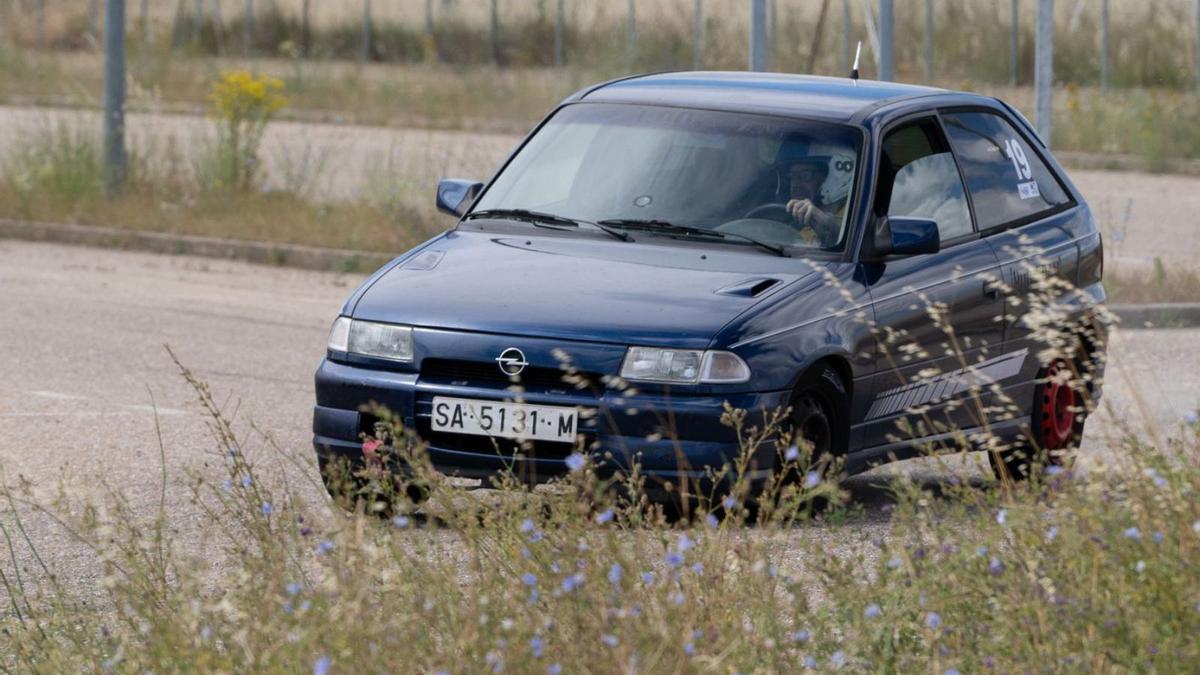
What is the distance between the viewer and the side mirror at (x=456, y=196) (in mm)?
8789

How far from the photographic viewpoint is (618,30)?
37438 millimetres

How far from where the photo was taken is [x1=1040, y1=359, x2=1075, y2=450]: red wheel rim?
8922 millimetres

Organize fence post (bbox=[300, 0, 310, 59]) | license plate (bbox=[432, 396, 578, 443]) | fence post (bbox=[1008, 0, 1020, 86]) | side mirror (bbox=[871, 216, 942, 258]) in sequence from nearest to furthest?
license plate (bbox=[432, 396, 578, 443]) → side mirror (bbox=[871, 216, 942, 258]) → fence post (bbox=[1008, 0, 1020, 86]) → fence post (bbox=[300, 0, 310, 59])

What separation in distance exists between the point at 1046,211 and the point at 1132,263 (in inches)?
289

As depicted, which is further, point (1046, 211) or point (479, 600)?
point (1046, 211)

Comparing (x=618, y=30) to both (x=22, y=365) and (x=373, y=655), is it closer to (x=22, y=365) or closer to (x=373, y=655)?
(x=22, y=365)

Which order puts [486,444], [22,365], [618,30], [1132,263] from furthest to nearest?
[618,30] < [1132,263] < [22,365] < [486,444]

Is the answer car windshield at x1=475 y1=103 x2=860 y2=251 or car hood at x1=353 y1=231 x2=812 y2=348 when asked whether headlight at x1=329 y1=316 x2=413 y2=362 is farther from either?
car windshield at x1=475 y1=103 x2=860 y2=251

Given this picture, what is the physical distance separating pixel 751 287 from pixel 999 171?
2.01 metres

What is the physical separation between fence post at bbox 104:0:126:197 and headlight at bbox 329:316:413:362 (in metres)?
10.9

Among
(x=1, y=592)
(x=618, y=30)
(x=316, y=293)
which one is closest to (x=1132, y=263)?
(x=316, y=293)

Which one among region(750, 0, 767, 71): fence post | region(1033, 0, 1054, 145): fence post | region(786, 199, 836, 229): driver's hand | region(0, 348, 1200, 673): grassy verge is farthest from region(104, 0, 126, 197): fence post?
region(0, 348, 1200, 673): grassy verge

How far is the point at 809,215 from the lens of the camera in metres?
8.08

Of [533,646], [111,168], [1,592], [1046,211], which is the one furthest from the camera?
[111,168]
